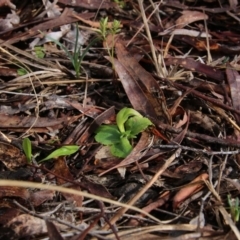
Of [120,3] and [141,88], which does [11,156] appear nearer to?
[141,88]

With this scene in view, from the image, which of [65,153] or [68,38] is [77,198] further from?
[68,38]

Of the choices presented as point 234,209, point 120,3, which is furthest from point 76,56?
point 234,209

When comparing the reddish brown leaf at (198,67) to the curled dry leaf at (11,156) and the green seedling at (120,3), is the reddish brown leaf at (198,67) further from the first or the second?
the curled dry leaf at (11,156)

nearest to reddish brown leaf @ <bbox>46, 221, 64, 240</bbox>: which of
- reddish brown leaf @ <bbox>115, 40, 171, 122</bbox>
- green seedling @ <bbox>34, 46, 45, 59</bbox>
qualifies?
reddish brown leaf @ <bbox>115, 40, 171, 122</bbox>

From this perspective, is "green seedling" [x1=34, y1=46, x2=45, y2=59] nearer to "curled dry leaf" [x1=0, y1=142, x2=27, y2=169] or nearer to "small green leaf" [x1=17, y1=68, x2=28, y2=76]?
"small green leaf" [x1=17, y1=68, x2=28, y2=76]

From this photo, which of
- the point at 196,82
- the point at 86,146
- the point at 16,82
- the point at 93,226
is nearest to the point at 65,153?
the point at 86,146

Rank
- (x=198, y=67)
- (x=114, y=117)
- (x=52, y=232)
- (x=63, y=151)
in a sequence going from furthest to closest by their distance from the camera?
(x=198, y=67)
(x=114, y=117)
(x=63, y=151)
(x=52, y=232)

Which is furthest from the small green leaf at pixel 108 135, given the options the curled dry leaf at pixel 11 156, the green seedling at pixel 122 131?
the curled dry leaf at pixel 11 156
